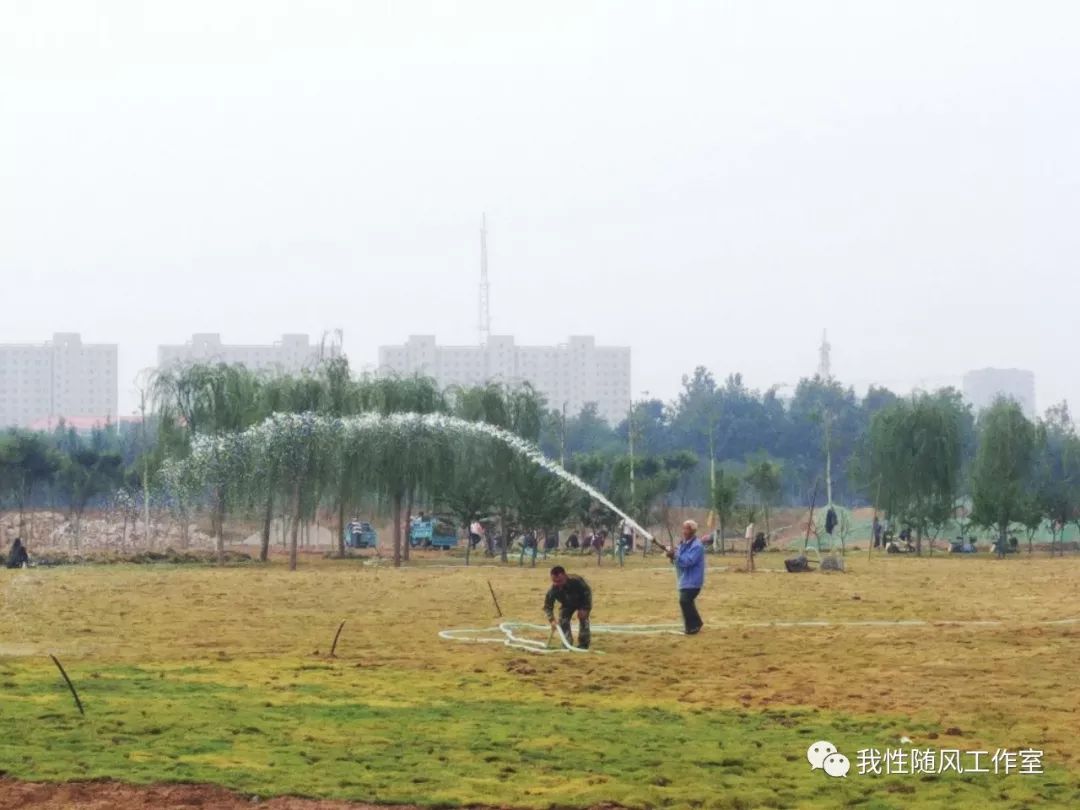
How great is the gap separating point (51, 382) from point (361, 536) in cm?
13548

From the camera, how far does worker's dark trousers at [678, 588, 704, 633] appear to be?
69.4 feet

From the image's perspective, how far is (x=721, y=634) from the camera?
21.8 m

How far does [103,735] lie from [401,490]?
36079 millimetres

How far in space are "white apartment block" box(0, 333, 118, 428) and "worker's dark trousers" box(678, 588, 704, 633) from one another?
595 feet

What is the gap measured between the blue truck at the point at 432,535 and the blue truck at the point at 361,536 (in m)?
1.86

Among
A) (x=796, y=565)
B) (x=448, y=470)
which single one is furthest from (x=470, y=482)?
(x=796, y=565)

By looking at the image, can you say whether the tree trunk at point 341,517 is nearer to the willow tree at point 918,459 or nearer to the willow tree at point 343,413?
the willow tree at point 343,413

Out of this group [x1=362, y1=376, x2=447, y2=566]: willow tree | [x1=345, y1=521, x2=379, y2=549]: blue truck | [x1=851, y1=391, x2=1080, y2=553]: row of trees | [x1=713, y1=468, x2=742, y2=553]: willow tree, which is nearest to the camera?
[x1=362, y1=376, x2=447, y2=566]: willow tree

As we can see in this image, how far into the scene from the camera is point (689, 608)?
21531 millimetres

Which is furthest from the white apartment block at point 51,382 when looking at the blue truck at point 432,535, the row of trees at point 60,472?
the blue truck at point 432,535

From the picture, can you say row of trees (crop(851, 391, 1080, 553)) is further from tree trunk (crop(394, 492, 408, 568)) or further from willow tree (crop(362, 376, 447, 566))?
tree trunk (crop(394, 492, 408, 568))

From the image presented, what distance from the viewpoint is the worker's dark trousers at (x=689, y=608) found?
21156 millimetres

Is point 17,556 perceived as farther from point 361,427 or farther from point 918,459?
point 918,459

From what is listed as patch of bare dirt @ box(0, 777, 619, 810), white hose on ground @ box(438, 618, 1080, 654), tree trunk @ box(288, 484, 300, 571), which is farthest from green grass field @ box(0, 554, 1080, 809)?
tree trunk @ box(288, 484, 300, 571)
